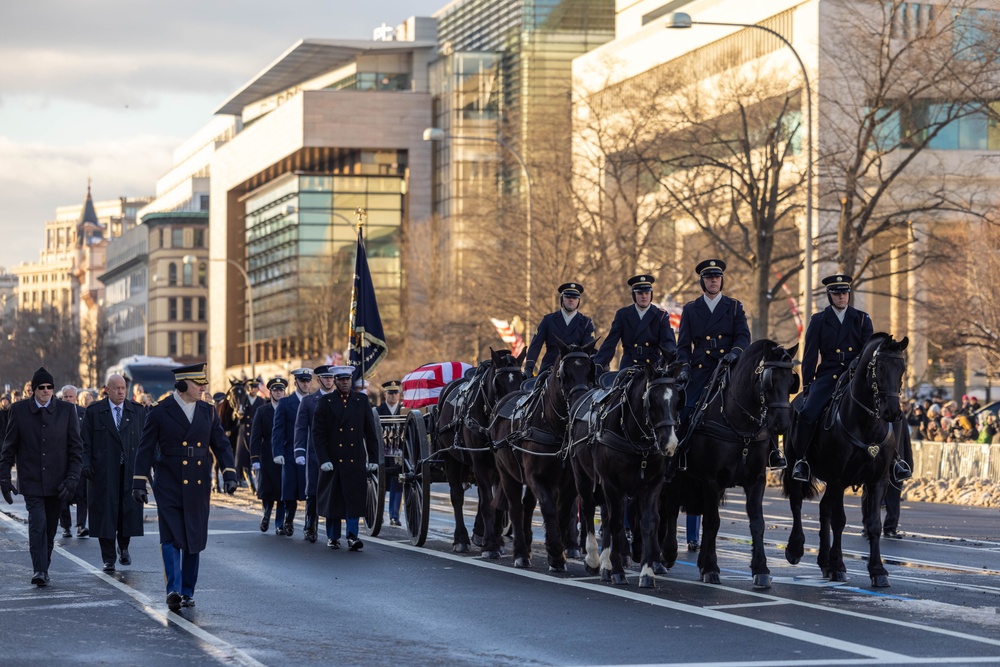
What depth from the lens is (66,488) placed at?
15.5 m

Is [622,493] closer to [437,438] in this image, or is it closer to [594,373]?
[594,373]

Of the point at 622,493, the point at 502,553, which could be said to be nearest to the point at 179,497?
the point at 622,493

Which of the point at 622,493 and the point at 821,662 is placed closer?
the point at 821,662

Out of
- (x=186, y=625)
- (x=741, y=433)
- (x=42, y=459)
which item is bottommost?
(x=186, y=625)

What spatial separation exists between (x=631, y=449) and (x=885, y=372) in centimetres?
206

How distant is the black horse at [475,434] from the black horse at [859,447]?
3.44 meters

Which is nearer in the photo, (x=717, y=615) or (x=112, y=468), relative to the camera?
(x=717, y=615)

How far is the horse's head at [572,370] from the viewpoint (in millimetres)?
15492

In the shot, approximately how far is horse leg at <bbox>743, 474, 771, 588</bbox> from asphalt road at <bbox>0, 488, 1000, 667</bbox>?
0.46 ft

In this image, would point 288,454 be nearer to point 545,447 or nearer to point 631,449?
point 545,447

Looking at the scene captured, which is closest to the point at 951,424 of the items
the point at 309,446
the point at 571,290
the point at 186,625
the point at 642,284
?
the point at 309,446

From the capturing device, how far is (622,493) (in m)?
14.6

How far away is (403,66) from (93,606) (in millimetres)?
100935

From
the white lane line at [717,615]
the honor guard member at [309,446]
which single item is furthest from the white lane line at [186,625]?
the honor guard member at [309,446]
